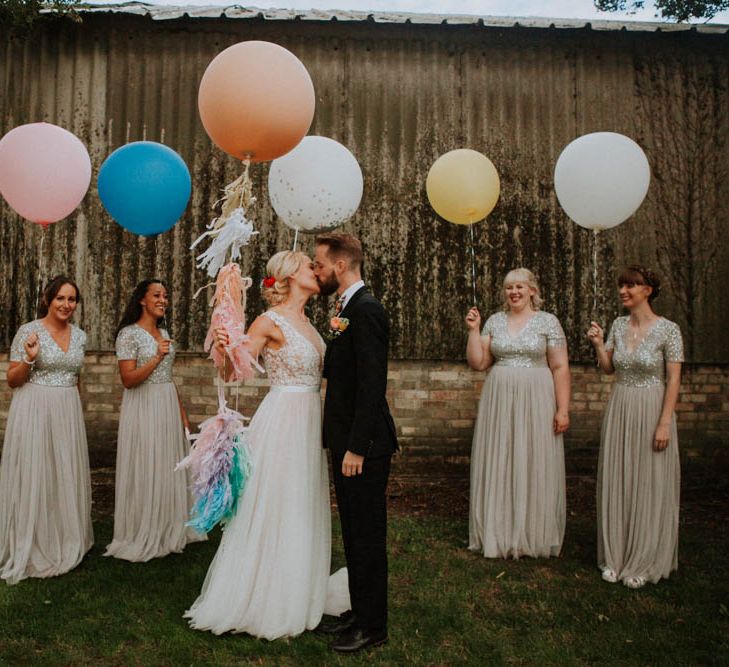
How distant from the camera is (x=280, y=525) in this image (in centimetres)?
336

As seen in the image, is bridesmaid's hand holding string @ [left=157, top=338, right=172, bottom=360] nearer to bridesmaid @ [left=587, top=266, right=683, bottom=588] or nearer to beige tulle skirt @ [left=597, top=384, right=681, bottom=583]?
Answer: bridesmaid @ [left=587, top=266, right=683, bottom=588]

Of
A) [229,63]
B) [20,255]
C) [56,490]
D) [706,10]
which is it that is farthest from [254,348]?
[706,10]

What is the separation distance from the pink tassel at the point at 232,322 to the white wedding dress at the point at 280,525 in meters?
0.23

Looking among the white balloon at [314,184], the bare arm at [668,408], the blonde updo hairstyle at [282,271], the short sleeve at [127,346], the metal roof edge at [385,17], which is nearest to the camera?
the blonde updo hairstyle at [282,271]

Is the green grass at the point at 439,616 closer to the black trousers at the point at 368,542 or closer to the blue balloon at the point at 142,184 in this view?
the black trousers at the point at 368,542

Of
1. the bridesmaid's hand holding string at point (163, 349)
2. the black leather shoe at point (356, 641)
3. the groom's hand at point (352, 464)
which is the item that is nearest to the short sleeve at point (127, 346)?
the bridesmaid's hand holding string at point (163, 349)

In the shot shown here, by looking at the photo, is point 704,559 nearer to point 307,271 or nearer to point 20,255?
point 307,271

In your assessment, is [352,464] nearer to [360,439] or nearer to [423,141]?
[360,439]

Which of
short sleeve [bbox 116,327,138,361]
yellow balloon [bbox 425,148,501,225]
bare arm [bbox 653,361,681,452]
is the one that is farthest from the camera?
short sleeve [bbox 116,327,138,361]

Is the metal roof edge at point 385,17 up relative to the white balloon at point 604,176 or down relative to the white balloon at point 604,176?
up

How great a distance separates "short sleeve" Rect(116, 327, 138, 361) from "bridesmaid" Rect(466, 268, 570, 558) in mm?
2512

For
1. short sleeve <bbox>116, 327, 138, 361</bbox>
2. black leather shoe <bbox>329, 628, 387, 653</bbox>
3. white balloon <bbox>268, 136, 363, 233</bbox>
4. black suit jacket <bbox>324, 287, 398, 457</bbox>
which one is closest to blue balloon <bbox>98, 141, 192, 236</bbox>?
white balloon <bbox>268, 136, 363, 233</bbox>

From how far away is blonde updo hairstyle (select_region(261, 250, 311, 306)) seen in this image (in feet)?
11.6

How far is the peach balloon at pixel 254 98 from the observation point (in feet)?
10.8
